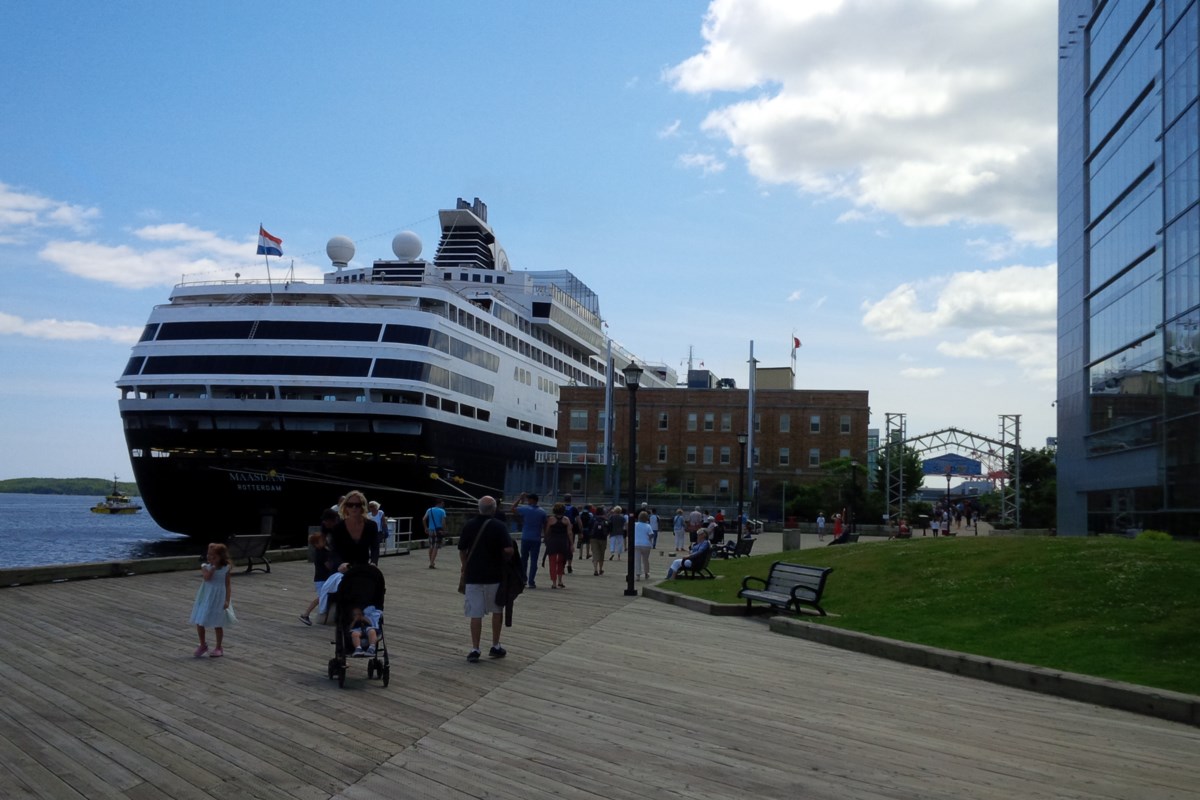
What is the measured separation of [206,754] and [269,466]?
1510 inches

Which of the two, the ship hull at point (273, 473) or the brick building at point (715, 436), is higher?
the brick building at point (715, 436)

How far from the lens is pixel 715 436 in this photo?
7288cm

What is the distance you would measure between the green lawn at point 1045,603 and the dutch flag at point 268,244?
1253 inches

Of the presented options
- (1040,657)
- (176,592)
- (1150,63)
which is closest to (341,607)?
(1040,657)

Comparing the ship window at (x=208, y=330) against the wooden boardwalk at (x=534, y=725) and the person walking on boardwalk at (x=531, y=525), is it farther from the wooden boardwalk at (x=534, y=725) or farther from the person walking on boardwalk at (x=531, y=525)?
the wooden boardwalk at (x=534, y=725)

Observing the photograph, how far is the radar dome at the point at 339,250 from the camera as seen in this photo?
194 ft

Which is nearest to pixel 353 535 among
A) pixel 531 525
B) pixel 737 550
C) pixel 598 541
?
pixel 531 525

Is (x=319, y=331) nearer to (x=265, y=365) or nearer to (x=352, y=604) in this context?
(x=265, y=365)

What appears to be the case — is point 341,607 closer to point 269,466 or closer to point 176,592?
point 176,592

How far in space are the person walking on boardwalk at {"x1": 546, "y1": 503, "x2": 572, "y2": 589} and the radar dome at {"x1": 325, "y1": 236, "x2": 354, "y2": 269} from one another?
42897 mm

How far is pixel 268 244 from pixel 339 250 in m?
14.6

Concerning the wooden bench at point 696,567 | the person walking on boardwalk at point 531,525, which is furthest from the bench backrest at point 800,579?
the wooden bench at point 696,567

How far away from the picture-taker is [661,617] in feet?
50.3

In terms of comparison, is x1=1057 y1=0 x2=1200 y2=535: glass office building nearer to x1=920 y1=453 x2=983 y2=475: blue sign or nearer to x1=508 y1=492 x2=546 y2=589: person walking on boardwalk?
x1=508 y1=492 x2=546 y2=589: person walking on boardwalk
